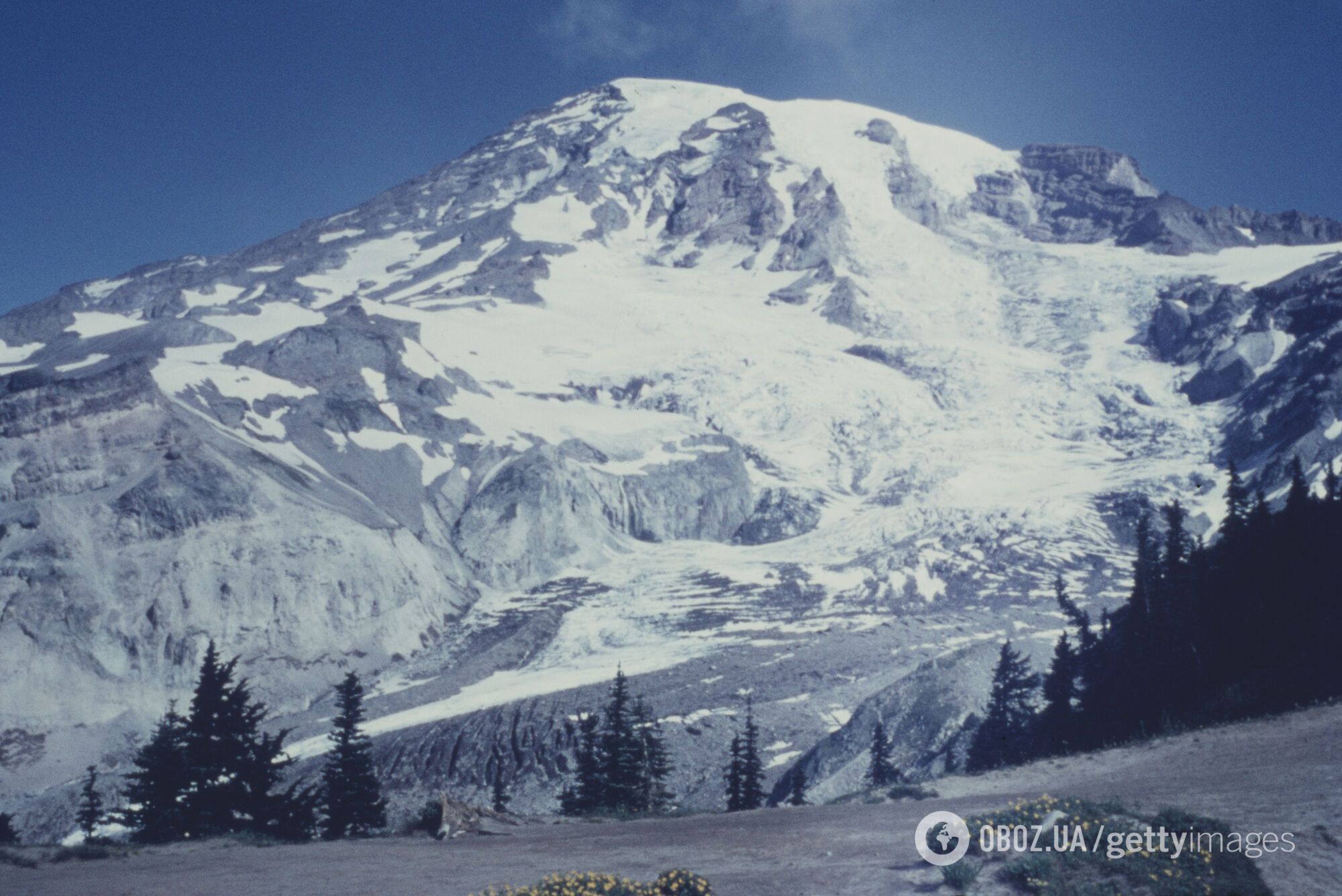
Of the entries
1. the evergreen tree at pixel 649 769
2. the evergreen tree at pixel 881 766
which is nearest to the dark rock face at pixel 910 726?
the evergreen tree at pixel 881 766

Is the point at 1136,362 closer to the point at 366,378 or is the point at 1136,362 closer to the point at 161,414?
the point at 366,378

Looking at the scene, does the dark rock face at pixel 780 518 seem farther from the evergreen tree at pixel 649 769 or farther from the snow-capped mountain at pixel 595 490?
the evergreen tree at pixel 649 769

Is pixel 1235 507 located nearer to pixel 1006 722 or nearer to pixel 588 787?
pixel 1006 722

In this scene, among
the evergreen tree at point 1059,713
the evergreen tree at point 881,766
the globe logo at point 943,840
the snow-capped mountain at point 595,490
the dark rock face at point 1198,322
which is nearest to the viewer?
the globe logo at point 943,840

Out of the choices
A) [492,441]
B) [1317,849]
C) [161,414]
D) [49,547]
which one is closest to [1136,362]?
[492,441]

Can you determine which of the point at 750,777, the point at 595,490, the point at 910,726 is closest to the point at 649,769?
the point at 750,777

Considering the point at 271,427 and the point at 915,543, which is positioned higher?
the point at 271,427
